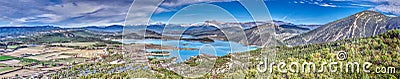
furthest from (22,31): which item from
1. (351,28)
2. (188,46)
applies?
(351,28)

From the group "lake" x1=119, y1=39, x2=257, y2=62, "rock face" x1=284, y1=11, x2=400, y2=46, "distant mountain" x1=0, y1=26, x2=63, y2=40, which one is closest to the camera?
"lake" x1=119, y1=39, x2=257, y2=62

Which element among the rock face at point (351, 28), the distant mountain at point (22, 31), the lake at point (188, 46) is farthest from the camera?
the rock face at point (351, 28)

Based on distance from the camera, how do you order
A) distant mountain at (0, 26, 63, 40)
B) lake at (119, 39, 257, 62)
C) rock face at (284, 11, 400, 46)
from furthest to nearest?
rock face at (284, 11, 400, 46), distant mountain at (0, 26, 63, 40), lake at (119, 39, 257, 62)

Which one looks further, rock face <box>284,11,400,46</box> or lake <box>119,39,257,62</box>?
rock face <box>284,11,400,46</box>

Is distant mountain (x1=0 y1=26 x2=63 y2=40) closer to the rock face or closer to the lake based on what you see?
the rock face

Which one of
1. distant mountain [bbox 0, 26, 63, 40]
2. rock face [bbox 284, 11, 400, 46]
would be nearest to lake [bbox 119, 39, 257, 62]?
rock face [bbox 284, 11, 400, 46]

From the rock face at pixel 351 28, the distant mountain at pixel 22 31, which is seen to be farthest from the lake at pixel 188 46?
the distant mountain at pixel 22 31

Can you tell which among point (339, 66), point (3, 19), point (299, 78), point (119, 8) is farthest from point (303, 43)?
point (3, 19)

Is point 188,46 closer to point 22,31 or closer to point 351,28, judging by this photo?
point 22,31

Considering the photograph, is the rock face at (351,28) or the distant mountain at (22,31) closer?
the distant mountain at (22,31)

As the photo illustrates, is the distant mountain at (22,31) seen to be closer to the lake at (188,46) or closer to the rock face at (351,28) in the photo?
the rock face at (351,28)

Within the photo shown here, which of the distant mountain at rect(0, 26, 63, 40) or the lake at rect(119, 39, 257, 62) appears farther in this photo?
the distant mountain at rect(0, 26, 63, 40)
